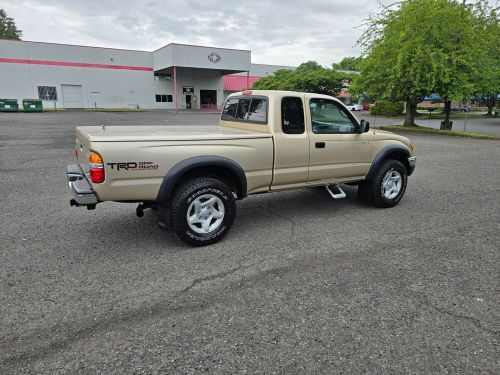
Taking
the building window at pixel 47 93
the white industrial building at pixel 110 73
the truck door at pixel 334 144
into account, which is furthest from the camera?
the building window at pixel 47 93

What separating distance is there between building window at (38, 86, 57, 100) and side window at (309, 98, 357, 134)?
46685 mm

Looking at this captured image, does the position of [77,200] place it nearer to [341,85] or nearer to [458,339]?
[458,339]

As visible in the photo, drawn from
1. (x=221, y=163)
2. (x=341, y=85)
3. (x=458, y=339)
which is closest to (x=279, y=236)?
(x=221, y=163)

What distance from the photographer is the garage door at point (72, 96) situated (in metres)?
43.9

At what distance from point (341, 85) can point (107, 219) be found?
4145cm

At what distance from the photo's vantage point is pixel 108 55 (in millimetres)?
45000

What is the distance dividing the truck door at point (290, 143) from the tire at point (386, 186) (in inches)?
55.6

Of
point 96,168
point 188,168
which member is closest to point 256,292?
point 188,168

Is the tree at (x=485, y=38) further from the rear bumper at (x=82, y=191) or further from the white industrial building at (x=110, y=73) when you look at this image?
the white industrial building at (x=110, y=73)

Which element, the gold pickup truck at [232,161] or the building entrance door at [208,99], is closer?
the gold pickup truck at [232,161]

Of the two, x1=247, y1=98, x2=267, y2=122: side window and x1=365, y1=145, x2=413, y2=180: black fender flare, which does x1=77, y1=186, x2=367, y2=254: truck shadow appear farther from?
x1=247, y1=98, x2=267, y2=122: side window

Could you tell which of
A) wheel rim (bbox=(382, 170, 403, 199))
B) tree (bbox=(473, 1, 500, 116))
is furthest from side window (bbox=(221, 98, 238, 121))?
tree (bbox=(473, 1, 500, 116))

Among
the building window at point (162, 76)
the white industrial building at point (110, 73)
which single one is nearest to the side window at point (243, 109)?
the white industrial building at point (110, 73)

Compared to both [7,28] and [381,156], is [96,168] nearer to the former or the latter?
[381,156]
